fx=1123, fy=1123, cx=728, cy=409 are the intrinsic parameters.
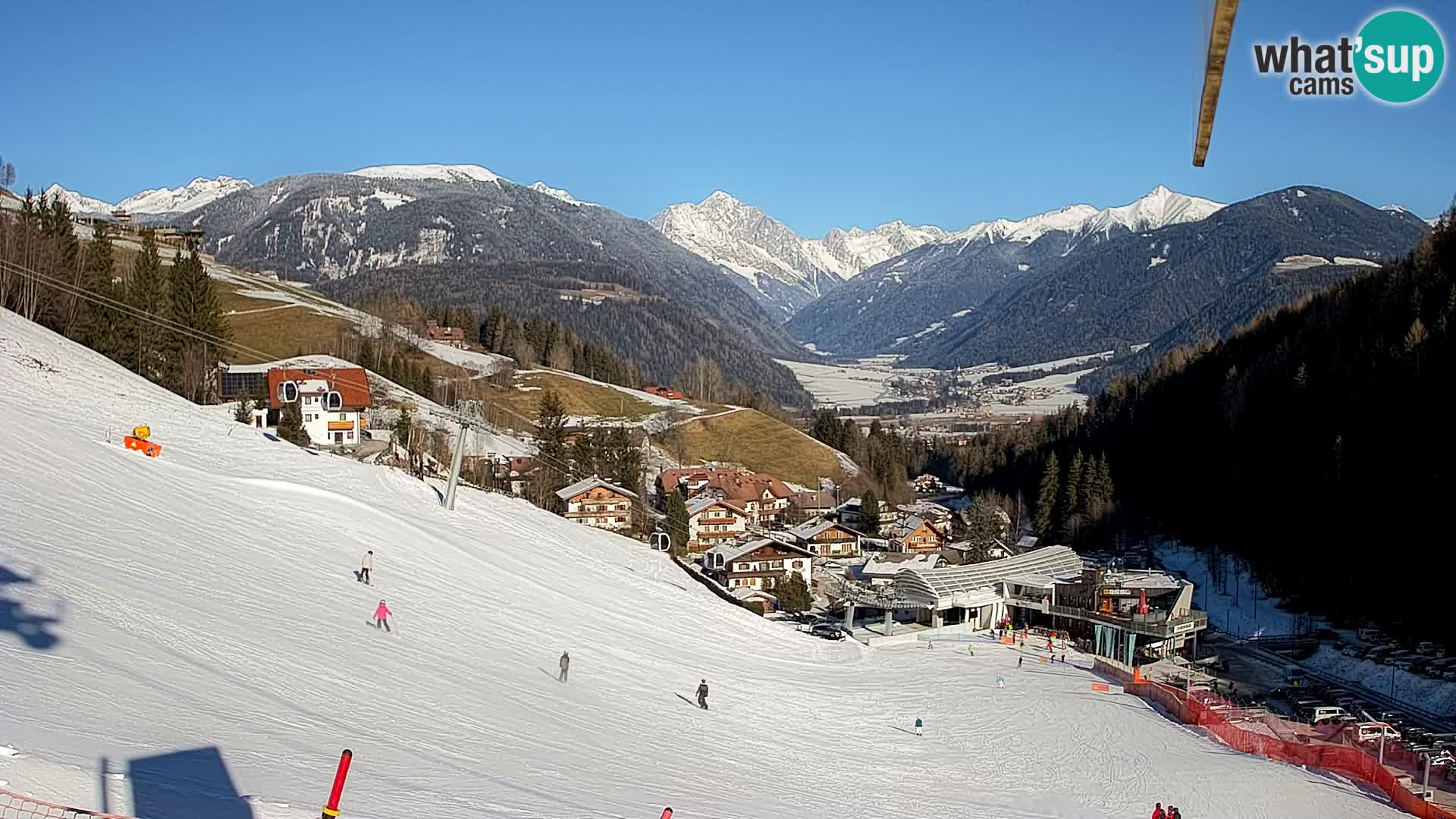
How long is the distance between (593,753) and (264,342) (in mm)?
111667

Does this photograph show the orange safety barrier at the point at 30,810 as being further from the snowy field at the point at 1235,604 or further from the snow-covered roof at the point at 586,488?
the snow-covered roof at the point at 586,488

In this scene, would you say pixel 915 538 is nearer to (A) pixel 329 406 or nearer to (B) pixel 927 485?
(A) pixel 329 406

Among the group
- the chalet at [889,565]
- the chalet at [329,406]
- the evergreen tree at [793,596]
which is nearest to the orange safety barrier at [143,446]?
the chalet at [329,406]

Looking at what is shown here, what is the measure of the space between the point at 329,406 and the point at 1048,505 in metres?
61.3

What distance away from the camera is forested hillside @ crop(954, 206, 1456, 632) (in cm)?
6066

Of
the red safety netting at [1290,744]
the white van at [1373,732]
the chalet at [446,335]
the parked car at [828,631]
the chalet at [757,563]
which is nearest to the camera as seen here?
the red safety netting at [1290,744]

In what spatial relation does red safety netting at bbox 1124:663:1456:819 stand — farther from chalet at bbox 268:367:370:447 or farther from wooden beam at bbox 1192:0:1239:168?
chalet at bbox 268:367:370:447

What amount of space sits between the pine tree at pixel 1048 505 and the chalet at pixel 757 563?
33066mm

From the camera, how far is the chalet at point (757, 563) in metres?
69.0

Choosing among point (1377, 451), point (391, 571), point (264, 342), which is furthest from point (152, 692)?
point (264, 342)

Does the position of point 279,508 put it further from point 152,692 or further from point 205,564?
point 152,692

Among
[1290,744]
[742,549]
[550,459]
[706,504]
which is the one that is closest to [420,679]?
[1290,744]

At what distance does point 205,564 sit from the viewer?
24.4 m

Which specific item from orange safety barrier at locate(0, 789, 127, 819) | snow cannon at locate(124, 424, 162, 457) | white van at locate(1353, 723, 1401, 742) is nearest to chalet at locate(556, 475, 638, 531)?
snow cannon at locate(124, 424, 162, 457)
